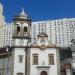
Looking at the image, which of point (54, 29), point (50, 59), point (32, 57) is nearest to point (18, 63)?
point (32, 57)

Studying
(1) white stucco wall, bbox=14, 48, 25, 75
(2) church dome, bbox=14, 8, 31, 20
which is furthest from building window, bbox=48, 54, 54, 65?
(2) church dome, bbox=14, 8, 31, 20

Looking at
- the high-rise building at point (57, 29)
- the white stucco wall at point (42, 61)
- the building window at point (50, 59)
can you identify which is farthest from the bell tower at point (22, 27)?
the high-rise building at point (57, 29)

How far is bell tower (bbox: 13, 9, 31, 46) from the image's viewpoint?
155 ft

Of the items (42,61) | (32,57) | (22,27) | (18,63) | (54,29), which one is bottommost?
(18,63)

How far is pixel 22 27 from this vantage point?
48250mm

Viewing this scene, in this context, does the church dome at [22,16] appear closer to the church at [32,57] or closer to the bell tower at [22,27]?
the bell tower at [22,27]

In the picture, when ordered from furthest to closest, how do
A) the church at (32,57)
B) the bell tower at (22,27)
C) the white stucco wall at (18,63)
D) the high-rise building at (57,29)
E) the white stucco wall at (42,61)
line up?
the high-rise building at (57,29)
the bell tower at (22,27)
the white stucco wall at (18,63)
the church at (32,57)
the white stucco wall at (42,61)

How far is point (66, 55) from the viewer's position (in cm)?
4697

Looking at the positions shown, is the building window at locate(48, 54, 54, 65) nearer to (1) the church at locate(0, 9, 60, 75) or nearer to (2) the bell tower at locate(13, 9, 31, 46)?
(1) the church at locate(0, 9, 60, 75)

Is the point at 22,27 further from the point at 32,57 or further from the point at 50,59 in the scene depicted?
the point at 50,59

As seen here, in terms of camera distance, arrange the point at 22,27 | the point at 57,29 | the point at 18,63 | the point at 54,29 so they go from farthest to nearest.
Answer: the point at 54,29 → the point at 57,29 → the point at 22,27 → the point at 18,63

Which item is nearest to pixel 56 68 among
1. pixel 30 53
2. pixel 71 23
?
pixel 30 53

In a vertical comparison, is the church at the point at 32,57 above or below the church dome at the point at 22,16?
below

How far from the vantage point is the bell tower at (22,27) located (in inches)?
1854
